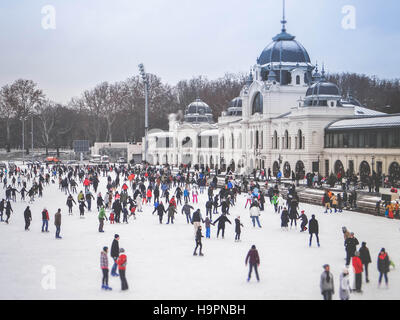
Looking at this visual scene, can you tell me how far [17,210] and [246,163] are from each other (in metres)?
35.6

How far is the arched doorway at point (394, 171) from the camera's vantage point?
3925cm

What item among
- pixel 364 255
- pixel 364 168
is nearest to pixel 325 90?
pixel 364 168

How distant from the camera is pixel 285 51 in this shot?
63125mm

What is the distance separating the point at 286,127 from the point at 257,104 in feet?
25.4

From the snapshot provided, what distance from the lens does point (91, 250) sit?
1884 centimetres

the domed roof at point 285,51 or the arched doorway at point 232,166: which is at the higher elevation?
the domed roof at point 285,51

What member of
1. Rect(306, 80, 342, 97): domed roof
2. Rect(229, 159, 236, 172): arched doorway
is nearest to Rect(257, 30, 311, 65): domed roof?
Rect(306, 80, 342, 97): domed roof

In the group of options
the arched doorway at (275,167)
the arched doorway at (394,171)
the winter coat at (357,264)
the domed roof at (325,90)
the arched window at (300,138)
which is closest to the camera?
the winter coat at (357,264)

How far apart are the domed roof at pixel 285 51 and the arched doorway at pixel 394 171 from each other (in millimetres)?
25269

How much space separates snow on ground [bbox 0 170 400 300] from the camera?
44.5 ft

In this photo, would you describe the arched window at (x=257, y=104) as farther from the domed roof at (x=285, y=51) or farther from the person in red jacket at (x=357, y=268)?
the person in red jacket at (x=357, y=268)

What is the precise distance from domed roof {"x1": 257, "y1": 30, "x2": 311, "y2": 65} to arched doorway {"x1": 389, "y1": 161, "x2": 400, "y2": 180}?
25.3 metres

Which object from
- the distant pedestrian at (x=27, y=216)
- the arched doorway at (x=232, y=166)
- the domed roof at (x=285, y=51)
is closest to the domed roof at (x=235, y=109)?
the arched doorway at (x=232, y=166)
